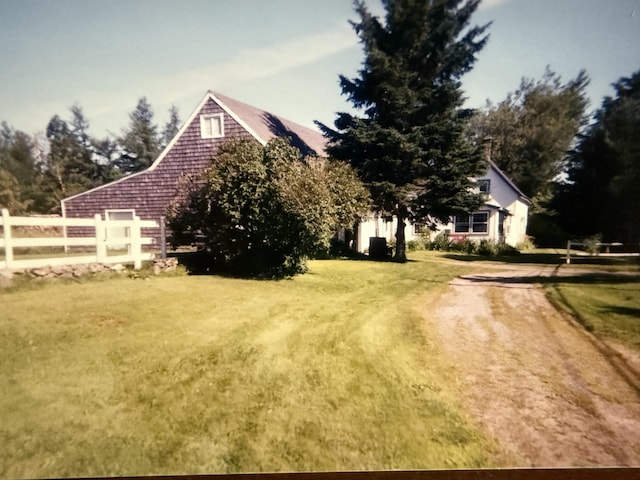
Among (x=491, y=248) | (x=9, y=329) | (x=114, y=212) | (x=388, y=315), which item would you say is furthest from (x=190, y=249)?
(x=491, y=248)

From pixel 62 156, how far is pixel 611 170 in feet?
15.4

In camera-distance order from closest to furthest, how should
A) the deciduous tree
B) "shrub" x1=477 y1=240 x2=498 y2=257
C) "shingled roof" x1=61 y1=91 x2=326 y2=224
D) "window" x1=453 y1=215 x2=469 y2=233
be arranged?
"shingled roof" x1=61 y1=91 x2=326 y2=224, the deciduous tree, "shrub" x1=477 y1=240 x2=498 y2=257, "window" x1=453 y1=215 x2=469 y2=233

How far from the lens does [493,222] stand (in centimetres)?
1945

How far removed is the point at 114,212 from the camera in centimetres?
344

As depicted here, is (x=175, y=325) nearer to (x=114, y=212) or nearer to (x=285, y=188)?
(x=114, y=212)

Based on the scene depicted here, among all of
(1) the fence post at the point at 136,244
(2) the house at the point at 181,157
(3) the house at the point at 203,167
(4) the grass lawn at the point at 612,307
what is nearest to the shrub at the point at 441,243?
(3) the house at the point at 203,167

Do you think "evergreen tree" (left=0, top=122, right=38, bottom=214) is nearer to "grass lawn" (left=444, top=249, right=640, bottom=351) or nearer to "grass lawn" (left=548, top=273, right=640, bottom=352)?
"grass lawn" (left=444, top=249, right=640, bottom=351)

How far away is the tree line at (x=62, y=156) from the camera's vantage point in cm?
221

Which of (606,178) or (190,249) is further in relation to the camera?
(190,249)

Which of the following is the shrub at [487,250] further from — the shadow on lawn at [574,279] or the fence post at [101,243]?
the fence post at [101,243]

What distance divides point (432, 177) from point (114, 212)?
9.37 metres

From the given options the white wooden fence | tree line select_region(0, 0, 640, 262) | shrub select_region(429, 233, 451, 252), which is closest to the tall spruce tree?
tree line select_region(0, 0, 640, 262)

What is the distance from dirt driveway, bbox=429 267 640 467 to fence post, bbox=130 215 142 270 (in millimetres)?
4904

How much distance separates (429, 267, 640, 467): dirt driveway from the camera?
1878mm
